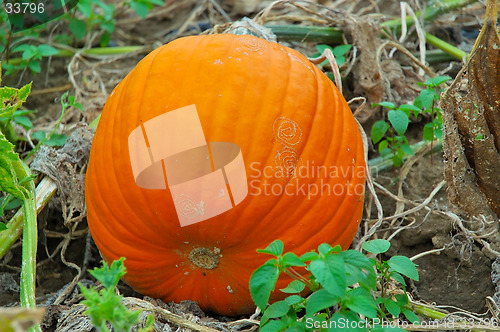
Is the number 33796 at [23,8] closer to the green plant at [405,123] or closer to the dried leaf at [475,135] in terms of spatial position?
the green plant at [405,123]

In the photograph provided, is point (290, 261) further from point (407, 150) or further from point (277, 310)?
point (407, 150)

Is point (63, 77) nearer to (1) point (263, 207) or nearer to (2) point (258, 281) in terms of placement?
(1) point (263, 207)

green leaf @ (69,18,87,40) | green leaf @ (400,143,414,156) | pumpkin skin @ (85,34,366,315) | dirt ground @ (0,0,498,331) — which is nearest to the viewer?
pumpkin skin @ (85,34,366,315)

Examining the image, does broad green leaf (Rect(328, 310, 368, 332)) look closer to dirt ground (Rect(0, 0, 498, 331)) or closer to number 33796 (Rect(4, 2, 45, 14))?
dirt ground (Rect(0, 0, 498, 331))

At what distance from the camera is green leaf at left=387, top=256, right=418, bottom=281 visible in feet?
5.08

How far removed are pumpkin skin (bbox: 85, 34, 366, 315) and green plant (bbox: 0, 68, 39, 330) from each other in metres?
0.22

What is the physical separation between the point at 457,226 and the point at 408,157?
401mm

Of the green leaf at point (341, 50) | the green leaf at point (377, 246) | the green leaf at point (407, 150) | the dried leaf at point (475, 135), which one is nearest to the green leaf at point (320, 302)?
the green leaf at point (377, 246)

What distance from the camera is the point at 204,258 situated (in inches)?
70.4

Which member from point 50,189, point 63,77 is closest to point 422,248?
point 50,189

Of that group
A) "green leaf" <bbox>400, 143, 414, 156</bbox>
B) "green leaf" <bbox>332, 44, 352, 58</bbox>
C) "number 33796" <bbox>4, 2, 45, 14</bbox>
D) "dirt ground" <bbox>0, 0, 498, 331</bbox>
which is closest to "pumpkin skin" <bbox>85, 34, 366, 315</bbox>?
"dirt ground" <bbox>0, 0, 498, 331</bbox>

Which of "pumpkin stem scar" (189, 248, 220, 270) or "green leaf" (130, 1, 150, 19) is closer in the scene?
"pumpkin stem scar" (189, 248, 220, 270)

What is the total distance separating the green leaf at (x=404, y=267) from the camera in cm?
155

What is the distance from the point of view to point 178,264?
1826 mm
